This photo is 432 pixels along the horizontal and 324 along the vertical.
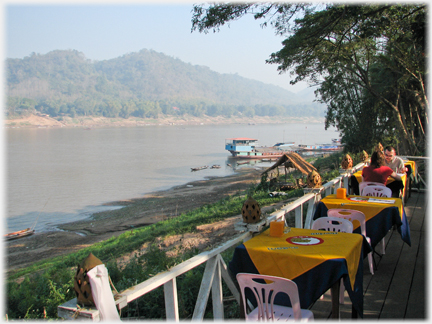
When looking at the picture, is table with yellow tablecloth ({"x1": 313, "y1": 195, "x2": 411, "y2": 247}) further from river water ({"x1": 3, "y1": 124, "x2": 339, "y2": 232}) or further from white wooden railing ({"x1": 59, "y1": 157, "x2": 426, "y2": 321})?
river water ({"x1": 3, "y1": 124, "x2": 339, "y2": 232})

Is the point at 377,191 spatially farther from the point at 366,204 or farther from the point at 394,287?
the point at 394,287

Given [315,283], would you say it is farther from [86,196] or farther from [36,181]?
[36,181]

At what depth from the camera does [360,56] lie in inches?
738

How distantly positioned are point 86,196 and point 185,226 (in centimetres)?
1946

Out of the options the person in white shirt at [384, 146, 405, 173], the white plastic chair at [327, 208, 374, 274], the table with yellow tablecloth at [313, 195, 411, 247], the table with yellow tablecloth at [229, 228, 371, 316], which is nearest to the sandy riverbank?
the person in white shirt at [384, 146, 405, 173]

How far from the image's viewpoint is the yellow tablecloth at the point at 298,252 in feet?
9.45

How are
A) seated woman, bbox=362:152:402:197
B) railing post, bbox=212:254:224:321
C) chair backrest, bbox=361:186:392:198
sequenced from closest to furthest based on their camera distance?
railing post, bbox=212:254:224:321, chair backrest, bbox=361:186:392:198, seated woman, bbox=362:152:402:197

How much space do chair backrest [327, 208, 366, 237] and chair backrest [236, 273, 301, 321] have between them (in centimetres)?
195

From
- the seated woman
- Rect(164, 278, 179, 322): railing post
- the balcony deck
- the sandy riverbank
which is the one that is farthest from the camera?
the sandy riverbank

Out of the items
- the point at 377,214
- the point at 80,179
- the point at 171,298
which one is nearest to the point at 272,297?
the point at 171,298

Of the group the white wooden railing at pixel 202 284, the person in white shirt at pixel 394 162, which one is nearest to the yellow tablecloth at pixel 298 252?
the white wooden railing at pixel 202 284

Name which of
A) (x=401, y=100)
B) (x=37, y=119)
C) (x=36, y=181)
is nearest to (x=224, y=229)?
(x=401, y=100)

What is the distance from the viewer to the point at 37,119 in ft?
520

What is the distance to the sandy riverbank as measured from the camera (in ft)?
40.3
